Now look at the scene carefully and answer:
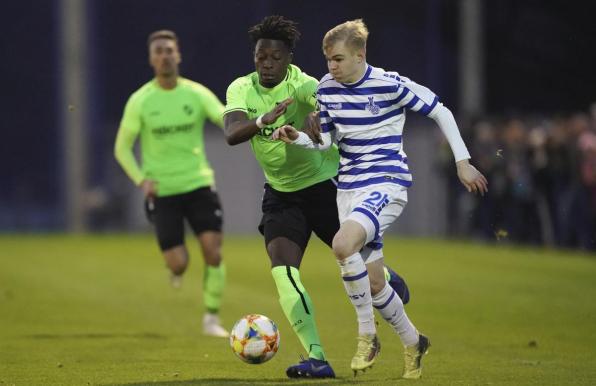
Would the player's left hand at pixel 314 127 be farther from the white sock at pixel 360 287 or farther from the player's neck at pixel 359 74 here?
the white sock at pixel 360 287

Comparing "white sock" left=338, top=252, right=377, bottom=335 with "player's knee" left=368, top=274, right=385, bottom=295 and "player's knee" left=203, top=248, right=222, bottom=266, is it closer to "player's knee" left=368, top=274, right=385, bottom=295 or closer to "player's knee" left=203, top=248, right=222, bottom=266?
"player's knee" left=368, top=274, right=385, bottom=295

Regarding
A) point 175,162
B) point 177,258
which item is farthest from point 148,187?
point 177,258

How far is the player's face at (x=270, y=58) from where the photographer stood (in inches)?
331

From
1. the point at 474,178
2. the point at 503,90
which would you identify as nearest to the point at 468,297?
the point at 474,178

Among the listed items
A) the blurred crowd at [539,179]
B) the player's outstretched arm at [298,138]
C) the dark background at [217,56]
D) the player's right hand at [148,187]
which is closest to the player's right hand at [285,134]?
the player's outstretched arm at [298,138]

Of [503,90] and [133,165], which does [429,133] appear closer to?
[503,90]

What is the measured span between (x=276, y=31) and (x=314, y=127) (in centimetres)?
79

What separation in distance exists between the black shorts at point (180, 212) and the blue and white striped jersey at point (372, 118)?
3.86 m

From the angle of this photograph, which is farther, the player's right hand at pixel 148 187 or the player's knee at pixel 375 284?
the player's right hand at pixel 148 187

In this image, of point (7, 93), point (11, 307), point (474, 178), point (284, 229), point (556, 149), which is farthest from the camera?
point (7, 93)

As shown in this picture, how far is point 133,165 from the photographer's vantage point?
11.9m

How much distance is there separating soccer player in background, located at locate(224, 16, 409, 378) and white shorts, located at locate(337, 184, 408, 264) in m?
0.24

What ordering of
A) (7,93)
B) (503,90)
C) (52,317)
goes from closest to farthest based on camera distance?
1. (52,317)
2. (503,90)
3. (7,93)

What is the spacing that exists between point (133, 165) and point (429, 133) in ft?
49.1
